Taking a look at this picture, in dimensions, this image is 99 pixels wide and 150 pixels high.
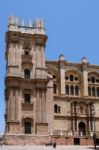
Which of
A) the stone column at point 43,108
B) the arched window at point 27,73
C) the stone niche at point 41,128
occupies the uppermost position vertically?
the arched window at point 27,73

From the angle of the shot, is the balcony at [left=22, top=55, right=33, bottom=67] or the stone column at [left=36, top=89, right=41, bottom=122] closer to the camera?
the stone column at [left=36, top=89, right=41, bottom=122]

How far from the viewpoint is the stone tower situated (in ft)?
190

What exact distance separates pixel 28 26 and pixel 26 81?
922cm

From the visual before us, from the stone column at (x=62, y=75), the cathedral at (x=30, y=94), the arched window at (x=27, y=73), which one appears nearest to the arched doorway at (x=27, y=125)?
the cathedral at (x=30, y=94)

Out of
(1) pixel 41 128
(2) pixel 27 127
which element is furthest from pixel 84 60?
(2) pixel 27 127

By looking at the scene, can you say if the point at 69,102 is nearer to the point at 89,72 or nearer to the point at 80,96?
the point at 80,96

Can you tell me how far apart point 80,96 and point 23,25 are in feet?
64.9

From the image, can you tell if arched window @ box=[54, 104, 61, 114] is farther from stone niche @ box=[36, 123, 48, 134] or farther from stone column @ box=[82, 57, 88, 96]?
stone niche @ box=[36, 123, 48, 134]

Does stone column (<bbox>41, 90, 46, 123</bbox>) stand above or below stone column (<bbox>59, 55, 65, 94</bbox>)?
below

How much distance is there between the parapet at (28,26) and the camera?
61.6 m

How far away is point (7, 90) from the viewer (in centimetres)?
5934

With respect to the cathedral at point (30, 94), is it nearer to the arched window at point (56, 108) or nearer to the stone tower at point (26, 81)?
the stone tower at point (26, 81)

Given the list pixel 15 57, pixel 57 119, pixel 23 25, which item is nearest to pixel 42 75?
pixel 15 57

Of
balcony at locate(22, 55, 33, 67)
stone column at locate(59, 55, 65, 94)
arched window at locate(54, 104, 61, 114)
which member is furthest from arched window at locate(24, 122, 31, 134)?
stone column at locate(59, 55, 65, 94)
